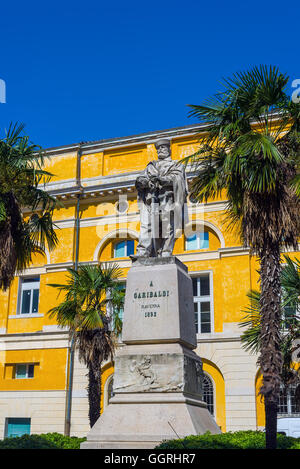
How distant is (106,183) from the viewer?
99.9 feet

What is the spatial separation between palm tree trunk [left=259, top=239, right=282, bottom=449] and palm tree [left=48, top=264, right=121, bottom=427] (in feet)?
25.6

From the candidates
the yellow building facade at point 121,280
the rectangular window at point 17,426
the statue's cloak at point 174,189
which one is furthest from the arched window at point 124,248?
the statue's cloak at point 174,189

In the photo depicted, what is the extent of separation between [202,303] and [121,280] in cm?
399

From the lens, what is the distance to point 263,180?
13.5 m

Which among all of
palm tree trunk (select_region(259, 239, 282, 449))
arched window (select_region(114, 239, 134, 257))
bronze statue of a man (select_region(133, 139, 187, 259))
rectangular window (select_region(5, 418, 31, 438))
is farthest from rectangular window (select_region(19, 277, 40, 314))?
bronze statue of a man (select_region(133, 139, 187, 259))

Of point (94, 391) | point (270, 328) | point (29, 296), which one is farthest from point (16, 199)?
point (29, 296)

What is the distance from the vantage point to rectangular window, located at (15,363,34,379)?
3009 centimetres

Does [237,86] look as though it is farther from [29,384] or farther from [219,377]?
[29,384]

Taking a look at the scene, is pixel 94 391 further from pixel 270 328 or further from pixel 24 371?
pixel 24 371

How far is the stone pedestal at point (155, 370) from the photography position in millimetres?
9227

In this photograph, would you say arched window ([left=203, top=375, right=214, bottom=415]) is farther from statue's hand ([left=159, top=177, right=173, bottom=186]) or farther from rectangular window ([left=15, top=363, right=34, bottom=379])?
statue's hand ([left=159, top=177, right=173, bottom=186])
